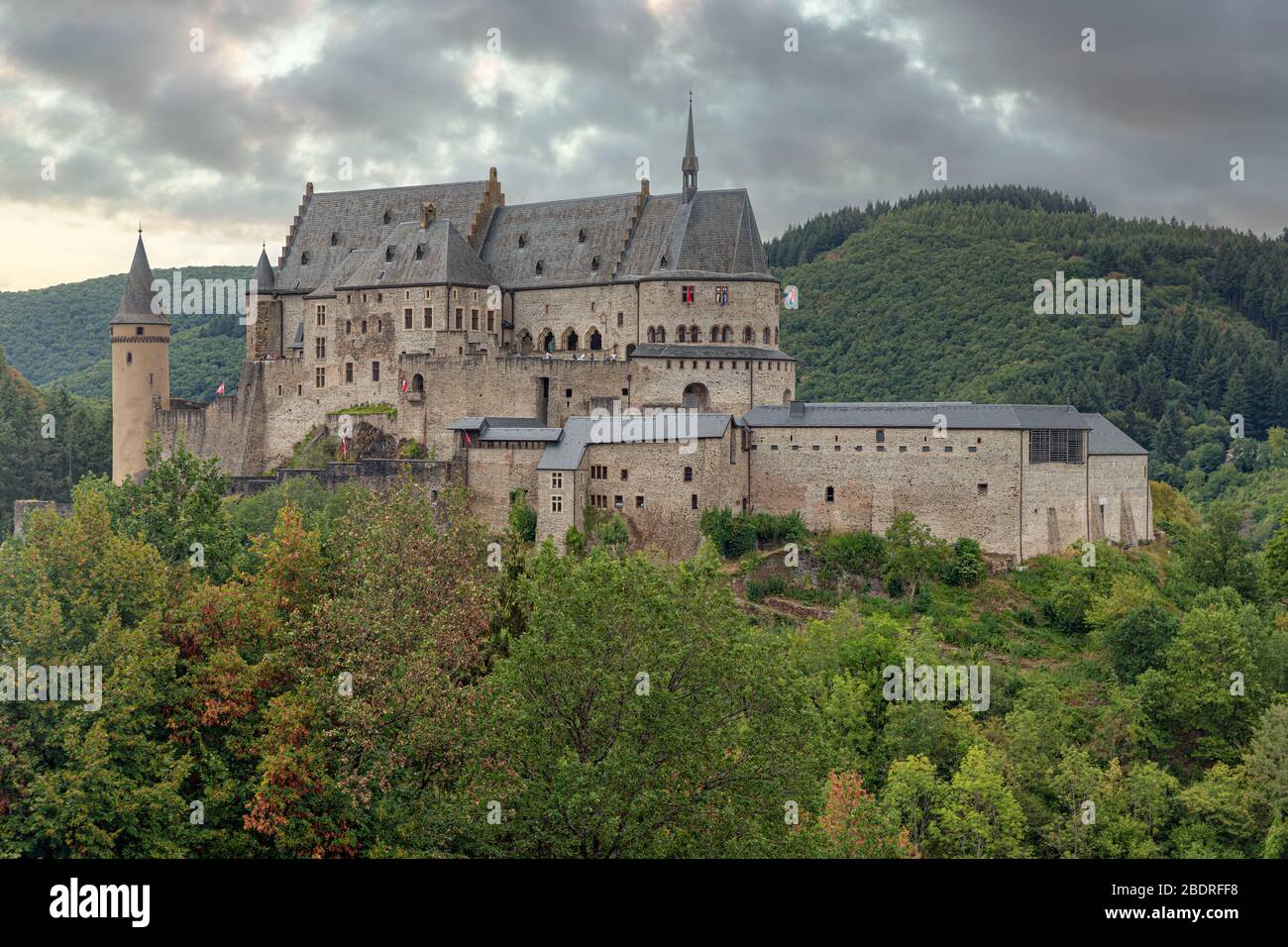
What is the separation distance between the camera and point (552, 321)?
7294 cm

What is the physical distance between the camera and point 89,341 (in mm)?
143500

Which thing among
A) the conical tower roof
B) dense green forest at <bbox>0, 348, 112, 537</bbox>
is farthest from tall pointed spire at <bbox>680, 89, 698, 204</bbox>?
dense green forest at <bbox>0, 348, 112, 537</bbox>

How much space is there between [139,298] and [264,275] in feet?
21.6

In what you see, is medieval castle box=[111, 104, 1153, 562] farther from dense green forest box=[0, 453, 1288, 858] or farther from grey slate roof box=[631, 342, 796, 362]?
dense green forest box=[0, 453, 1288, 858]

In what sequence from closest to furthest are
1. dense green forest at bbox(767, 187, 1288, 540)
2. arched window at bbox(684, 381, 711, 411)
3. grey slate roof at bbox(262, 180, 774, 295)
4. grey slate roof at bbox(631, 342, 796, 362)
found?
arched window at bbox(684, 381, 711, 411)
grey slate roof at bbox(631, 342, 796, 362)
grey slate roof at bbox(262, 180, 774, 295)
dense green forest at bbox(767, 187, 1288, 540)

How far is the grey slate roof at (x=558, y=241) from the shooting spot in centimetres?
7281

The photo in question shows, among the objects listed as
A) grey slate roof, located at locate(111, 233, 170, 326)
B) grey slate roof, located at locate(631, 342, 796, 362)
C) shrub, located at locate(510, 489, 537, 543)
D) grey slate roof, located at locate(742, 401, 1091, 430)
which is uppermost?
grey slate roof, located at locate(111, 233, 170, 326)

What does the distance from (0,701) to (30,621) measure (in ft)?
6.38

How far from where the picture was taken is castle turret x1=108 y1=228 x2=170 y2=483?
75.1 meters

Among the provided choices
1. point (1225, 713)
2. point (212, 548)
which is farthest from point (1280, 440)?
point (212, 548)

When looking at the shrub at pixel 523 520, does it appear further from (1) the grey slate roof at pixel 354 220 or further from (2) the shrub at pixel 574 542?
(1) the grey slate roof at pixel 354 220

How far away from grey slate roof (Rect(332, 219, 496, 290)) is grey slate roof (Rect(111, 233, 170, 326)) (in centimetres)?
1038

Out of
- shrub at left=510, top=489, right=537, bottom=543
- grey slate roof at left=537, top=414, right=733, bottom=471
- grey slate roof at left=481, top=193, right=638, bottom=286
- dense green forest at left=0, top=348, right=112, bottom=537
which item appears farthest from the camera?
dense green forest at left=0, top=348, right=112, bottom=537

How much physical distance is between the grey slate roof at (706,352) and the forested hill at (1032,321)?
118 ft
